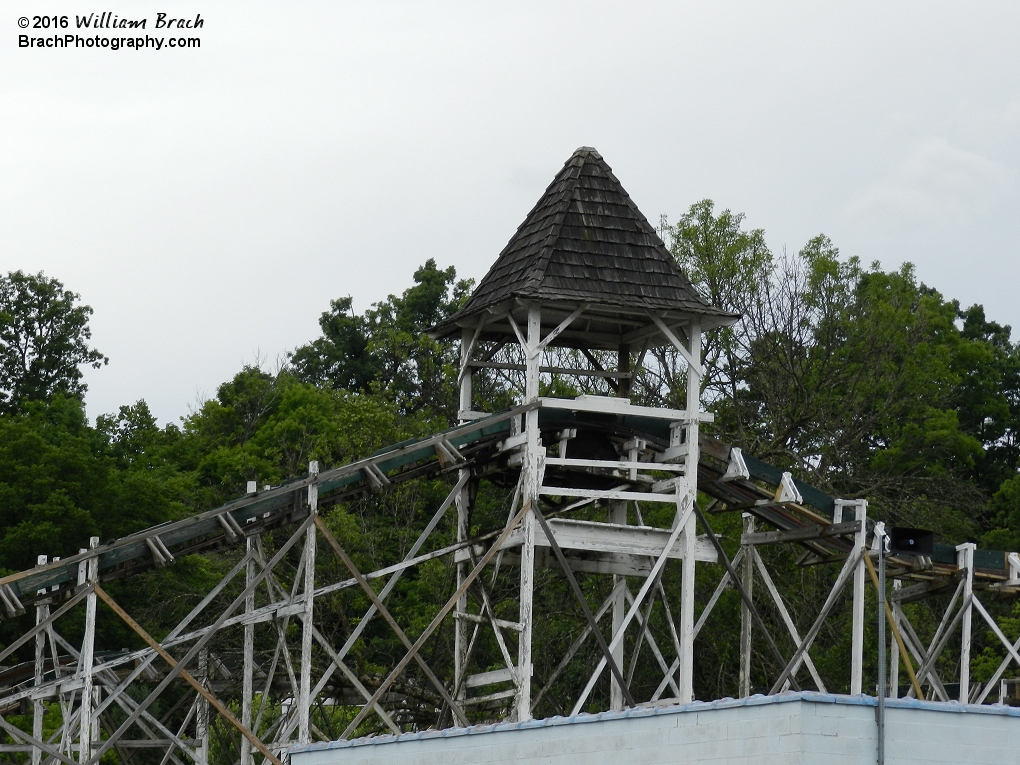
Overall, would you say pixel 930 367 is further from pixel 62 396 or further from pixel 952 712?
pixel 952 712

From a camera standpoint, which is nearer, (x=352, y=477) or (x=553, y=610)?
(x=352, y=477)

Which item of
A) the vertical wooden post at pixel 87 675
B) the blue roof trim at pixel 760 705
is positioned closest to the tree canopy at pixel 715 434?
the vertical wooden post at pixel 87 675

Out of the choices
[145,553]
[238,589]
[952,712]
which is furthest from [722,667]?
[952,712]

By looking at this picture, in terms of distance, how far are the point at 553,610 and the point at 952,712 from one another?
88.1 feet

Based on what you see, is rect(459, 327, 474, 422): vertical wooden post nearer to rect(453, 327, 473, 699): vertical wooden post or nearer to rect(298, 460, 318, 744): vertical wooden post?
rect(453, 327, 473, 699): vertical wooden post

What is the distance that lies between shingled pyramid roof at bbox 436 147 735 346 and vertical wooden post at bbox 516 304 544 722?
65cm

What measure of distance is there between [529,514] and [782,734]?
11.5m

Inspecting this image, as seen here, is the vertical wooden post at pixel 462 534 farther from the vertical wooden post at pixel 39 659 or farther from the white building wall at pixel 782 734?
the white building wall at pixel 782 734

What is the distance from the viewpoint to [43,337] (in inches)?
2211

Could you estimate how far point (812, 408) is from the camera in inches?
1619

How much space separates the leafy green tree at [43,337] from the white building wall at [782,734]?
42881 millimetres

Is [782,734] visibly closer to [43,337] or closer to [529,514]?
[529,514]

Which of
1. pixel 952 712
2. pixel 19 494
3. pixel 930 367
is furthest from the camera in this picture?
pixel 930 367

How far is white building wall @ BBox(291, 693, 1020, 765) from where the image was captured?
13016 mm
